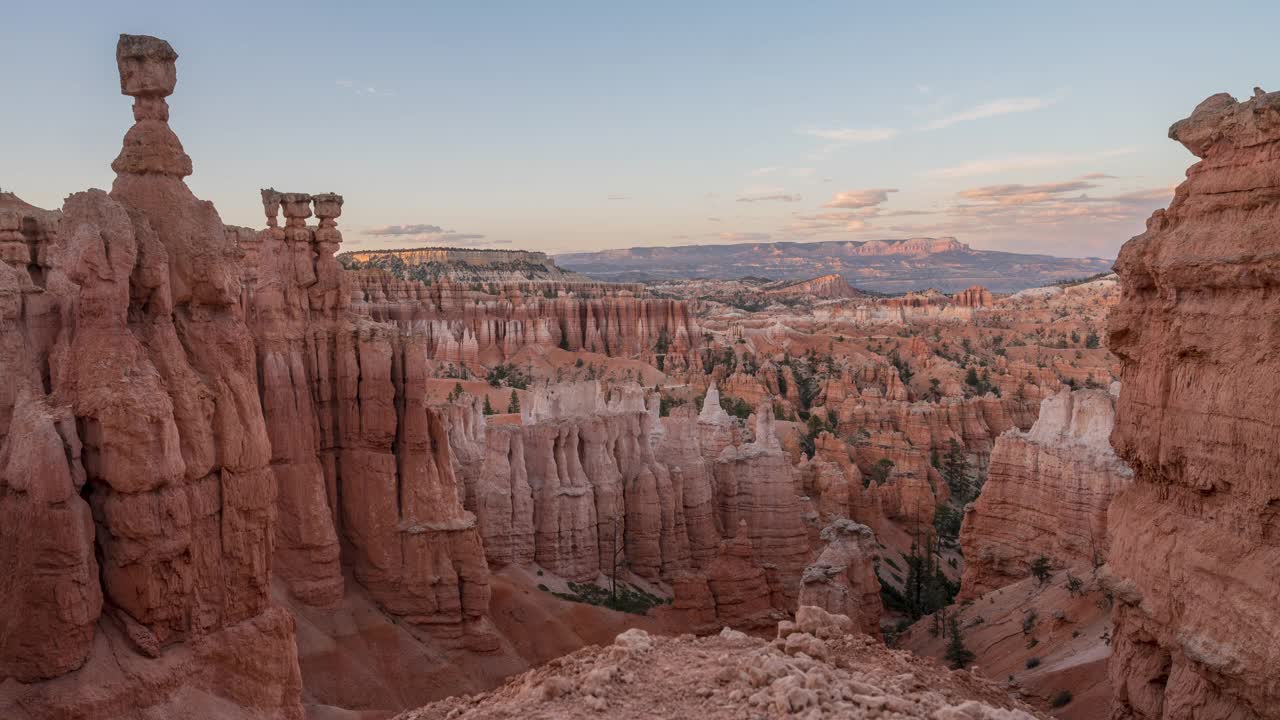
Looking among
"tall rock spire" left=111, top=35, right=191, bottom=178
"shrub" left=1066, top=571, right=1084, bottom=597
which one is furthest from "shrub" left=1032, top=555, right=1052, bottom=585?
"tall rock spire" left=111, top=35, right=191, bottom=178

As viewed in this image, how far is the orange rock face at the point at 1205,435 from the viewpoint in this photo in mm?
9078

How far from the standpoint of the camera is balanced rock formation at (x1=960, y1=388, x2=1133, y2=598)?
2459cm

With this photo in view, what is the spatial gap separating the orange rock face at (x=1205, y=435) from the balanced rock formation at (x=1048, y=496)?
45.2 ft

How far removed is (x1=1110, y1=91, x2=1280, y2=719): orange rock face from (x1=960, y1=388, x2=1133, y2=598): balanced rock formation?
1377 cm

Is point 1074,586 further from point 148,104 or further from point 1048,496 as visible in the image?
point 148,104

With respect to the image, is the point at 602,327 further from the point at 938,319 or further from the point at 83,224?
the point at 83,224

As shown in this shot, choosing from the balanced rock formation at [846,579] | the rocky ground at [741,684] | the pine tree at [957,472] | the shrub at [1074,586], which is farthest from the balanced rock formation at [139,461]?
the pine tree at [957,472]

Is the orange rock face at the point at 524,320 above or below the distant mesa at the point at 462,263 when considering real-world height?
below

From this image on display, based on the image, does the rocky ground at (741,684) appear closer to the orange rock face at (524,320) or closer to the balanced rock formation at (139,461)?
the balanced rock formation at (139,461)

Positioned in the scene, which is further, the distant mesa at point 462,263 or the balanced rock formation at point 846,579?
the distant mesa at point 462,263

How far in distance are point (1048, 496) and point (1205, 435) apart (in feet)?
57.1

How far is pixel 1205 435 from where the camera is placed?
983 centimetres

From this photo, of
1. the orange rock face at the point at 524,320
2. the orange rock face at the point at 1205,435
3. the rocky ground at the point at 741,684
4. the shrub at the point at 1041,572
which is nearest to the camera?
the rocky ground at the point at 741,684

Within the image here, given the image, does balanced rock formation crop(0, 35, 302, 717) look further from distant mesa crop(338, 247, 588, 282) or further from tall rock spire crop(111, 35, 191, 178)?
distant mesa crop(338, 247, 588, 282)
